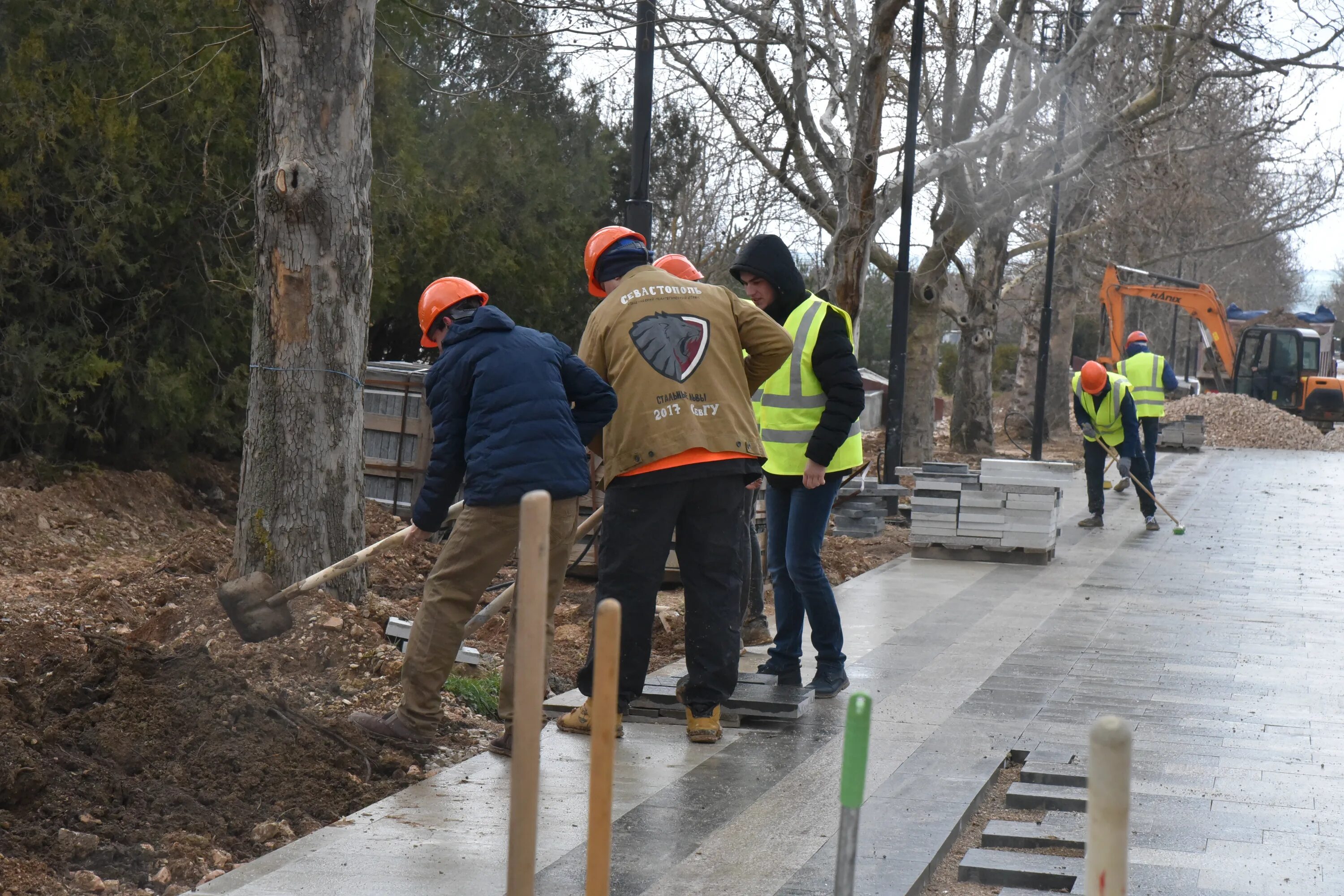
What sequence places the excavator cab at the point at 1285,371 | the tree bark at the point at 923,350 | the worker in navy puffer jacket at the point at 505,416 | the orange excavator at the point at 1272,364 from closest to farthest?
A: the worker in navy puffer jacket at the point at 505,416
the tree bark at the point at 923,350
the orange excavator at the point at 1272,364
the excavator cab at the point at 1285,371

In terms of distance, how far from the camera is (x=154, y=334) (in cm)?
1162

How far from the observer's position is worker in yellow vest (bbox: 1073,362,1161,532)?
46.9ft

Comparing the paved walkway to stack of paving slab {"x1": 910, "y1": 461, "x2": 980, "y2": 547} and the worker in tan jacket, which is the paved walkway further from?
stack of paving slab {"x1": 910, "y1": 461, "x2": 980, "y2": 547}

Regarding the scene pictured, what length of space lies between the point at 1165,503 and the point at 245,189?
11.9m

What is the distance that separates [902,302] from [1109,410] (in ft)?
8.36

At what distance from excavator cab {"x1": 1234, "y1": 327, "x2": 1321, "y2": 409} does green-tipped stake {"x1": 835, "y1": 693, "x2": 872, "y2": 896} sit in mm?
39334

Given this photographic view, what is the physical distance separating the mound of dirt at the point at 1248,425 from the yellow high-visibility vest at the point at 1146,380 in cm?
1284

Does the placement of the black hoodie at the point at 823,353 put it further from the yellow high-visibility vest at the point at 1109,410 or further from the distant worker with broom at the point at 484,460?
the yellow high-visibility vest at the point at 1109,410

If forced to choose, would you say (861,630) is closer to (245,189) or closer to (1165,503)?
(245,189)

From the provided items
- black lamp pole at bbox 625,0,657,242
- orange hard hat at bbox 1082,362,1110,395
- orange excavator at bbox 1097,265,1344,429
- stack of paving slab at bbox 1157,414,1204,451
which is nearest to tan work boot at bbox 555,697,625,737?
black lamp pole at bbox 625,0,657,242

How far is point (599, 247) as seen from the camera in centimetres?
573

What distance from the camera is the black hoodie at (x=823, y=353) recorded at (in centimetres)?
606

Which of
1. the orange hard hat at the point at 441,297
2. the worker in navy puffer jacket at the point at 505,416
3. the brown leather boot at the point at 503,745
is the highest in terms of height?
the orange hard hat at the point at 441,297

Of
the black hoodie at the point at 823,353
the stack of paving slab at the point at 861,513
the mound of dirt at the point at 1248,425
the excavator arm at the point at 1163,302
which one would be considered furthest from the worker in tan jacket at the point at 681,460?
the mound of dirt at the point at 1248,425
